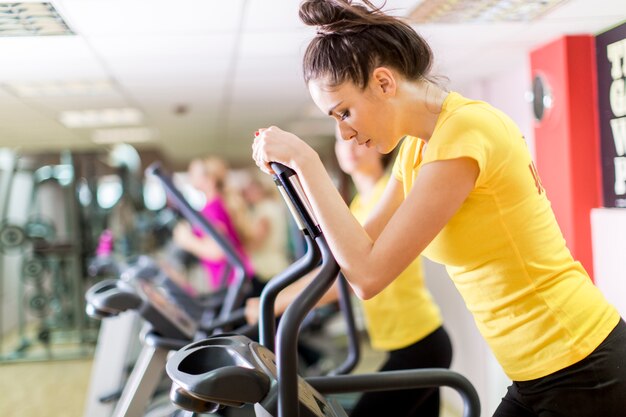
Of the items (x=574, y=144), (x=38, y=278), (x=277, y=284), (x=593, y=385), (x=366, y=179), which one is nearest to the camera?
(x=593, y=385)

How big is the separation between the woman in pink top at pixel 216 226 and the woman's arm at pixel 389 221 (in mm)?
2533

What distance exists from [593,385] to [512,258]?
0.28 metres

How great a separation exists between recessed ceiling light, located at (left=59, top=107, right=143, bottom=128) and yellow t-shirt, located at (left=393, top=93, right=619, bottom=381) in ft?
8.15

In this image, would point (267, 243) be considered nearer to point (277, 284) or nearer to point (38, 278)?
point (38, 278)

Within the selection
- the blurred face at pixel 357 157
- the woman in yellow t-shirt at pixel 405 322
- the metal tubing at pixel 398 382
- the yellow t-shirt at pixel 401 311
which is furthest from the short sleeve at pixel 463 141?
the blurred face at pixel 357 157

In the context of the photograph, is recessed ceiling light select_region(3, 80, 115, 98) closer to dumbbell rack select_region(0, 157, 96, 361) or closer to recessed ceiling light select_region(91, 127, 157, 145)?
dumbbell rack select_region(0, 157, 96, 361)

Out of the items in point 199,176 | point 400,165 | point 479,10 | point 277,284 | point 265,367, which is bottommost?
point 265,367

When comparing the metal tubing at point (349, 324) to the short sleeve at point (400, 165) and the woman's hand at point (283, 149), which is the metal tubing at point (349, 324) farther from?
the woman's hand at point (283, 149)

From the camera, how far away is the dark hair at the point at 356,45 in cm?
120

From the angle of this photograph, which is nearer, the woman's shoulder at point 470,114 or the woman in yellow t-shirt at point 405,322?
the woman's shoulder at point 470,114

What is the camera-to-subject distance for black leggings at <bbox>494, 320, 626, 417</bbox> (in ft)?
3.90

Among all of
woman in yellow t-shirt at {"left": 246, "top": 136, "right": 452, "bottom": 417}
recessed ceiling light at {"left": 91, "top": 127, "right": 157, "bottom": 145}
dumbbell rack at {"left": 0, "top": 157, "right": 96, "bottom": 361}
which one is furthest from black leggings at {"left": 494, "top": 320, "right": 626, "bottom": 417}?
recessed ceiling light at {"left": 91, "top": 127, "right": 157, "bottom": 145}

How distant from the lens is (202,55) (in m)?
3.18

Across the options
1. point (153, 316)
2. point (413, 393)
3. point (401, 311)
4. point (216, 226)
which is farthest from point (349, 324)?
point (216, 226)
